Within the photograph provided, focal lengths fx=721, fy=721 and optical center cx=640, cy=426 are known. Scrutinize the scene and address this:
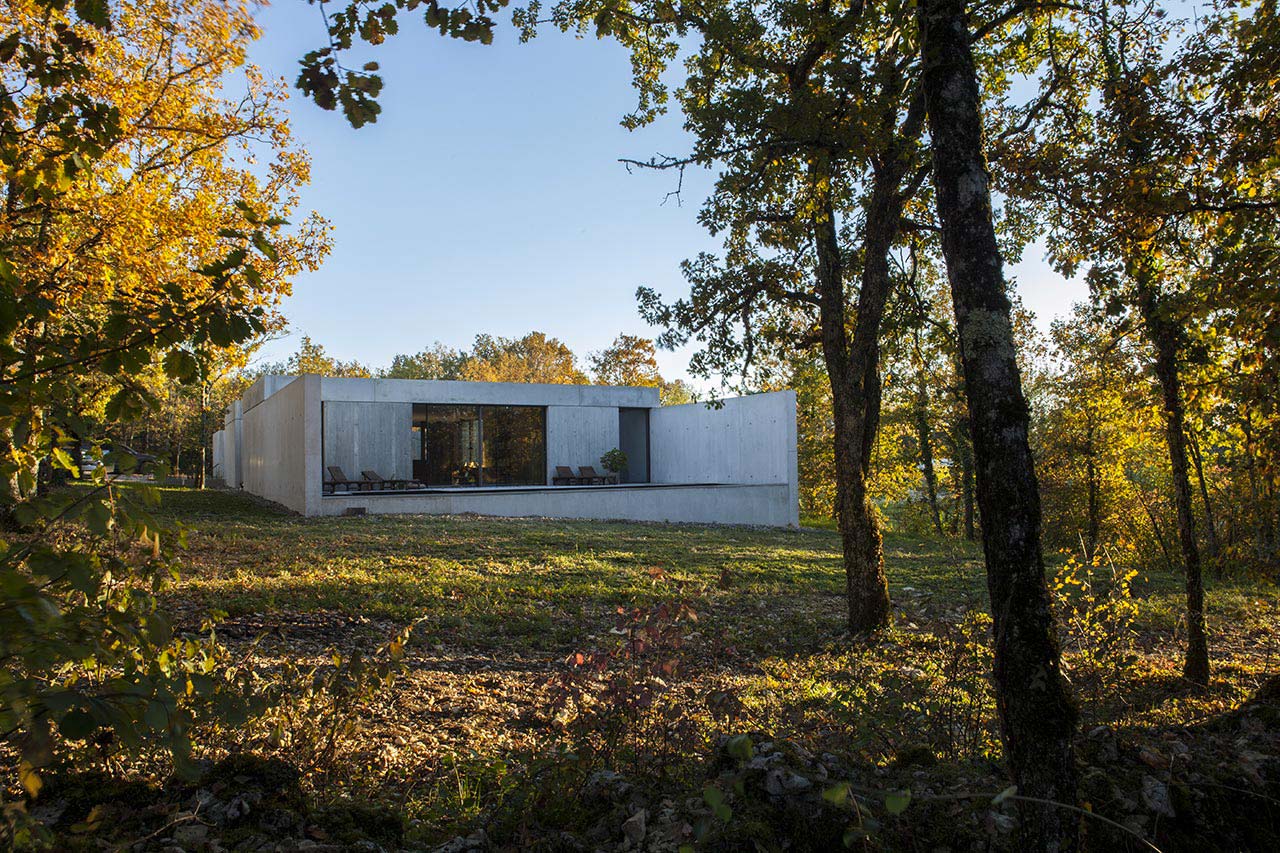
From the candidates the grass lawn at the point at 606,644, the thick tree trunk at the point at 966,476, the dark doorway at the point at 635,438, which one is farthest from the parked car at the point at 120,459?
the dark doorway at the point at 635,438

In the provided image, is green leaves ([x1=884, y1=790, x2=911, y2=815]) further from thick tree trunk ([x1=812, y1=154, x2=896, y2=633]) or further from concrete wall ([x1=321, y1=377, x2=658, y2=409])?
concrete wall ([x1=321, y1=377, x2=658, y2=409])

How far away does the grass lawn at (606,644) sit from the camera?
123 inches

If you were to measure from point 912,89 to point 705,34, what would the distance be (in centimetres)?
276

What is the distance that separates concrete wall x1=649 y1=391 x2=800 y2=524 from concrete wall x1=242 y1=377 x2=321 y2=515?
30.7 feet

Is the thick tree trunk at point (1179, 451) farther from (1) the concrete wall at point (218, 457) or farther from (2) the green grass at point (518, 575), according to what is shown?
(1) the concrete wall at point (218, 457)

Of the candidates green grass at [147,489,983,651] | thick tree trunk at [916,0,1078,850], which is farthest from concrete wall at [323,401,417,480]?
thick tree trunk at [916,0,1078,850]

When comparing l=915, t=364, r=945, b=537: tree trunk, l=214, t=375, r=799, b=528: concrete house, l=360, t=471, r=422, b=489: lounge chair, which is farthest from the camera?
l=915, t=364, r=945, b=537: tree trunk

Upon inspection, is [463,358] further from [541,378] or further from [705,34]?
[705,34]

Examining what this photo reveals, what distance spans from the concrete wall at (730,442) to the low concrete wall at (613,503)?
0.84 m

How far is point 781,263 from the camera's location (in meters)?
8.04

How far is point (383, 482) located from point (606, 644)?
15.9 m

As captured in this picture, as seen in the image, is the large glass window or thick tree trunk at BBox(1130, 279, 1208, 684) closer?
thick tree trunk at BBox(1130, 279, 1208, 684)

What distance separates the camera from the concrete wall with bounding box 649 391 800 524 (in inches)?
804

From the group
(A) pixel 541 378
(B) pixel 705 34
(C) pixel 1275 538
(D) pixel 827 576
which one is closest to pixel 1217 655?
(C) pixel 1275 538
